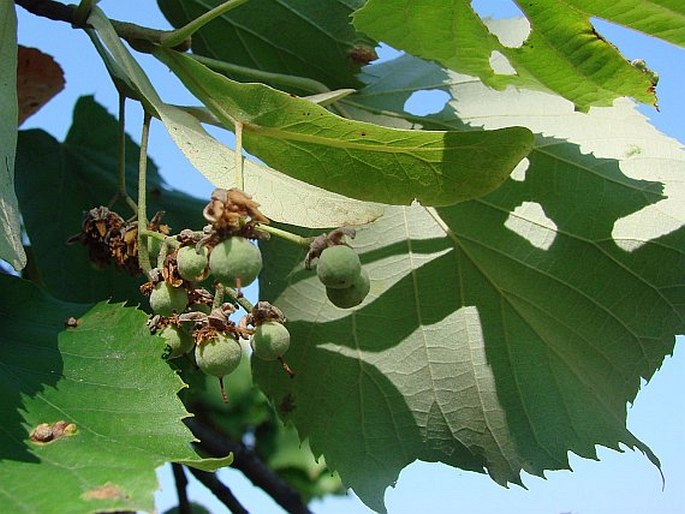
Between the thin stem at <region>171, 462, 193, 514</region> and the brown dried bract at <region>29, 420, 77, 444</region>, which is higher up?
the brown dried bract at <region>29, 420, 77, 444</region>

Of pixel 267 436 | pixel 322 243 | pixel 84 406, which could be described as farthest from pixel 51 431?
pixel 267 436

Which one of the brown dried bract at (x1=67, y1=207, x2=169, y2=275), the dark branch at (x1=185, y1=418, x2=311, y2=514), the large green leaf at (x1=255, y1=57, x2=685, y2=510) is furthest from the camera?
the dark branch at (x1=185, y1=418, x2=311, y2=514)

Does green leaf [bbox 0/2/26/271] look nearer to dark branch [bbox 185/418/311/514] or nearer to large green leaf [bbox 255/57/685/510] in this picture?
large green leaf [bbox 255/57/685/510]

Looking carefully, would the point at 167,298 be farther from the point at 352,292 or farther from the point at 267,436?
the point at 267,436

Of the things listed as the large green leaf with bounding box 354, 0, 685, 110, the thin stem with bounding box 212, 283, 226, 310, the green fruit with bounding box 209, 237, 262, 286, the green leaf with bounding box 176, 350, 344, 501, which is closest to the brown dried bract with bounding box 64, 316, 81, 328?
the thin stem with bounding box 212, 283, 226, 310

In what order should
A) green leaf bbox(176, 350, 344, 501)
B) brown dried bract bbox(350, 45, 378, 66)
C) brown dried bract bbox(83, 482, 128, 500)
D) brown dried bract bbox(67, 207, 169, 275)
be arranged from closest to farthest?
brown dried bract bbox(83, 482, 128, 500), brown dried bract bbox(67, 207, 169, 275), brown dried bract bbox(350, 45, 378, 66), green leaf bbox(176, 350, 344, 501)

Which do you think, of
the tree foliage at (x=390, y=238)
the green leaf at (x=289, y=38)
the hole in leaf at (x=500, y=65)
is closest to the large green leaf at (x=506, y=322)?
the tree foliage at (x=390, y=238)

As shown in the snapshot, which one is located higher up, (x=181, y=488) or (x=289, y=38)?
(x=289, y=38)
